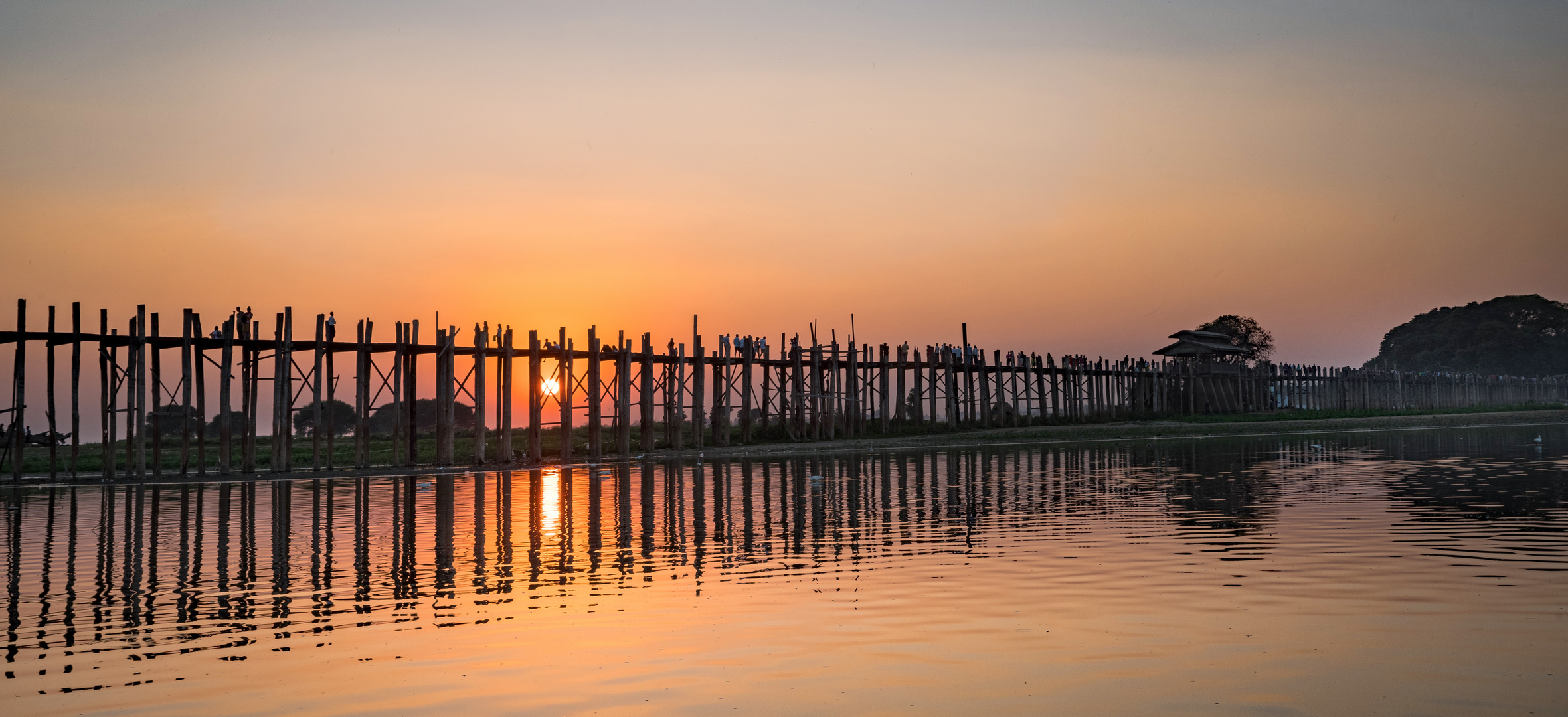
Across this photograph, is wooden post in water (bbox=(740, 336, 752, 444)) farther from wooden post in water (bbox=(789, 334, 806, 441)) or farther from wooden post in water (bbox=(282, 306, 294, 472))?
wooden post in water (bbox=(282, 306, 294, 472))

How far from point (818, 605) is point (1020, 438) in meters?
41.0

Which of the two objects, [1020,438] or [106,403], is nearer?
[106,403]

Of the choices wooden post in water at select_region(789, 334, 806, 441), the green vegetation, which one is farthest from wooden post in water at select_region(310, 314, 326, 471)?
the green vegetation

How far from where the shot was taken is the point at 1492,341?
152875mm

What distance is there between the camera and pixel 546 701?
23.5ft

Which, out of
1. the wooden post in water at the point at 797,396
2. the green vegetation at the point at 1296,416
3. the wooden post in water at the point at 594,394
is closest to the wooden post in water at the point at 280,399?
the wooden post in water at the point at 594,394

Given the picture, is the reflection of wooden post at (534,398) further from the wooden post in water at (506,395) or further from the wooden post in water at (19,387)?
the wooden post in water at (19,387)

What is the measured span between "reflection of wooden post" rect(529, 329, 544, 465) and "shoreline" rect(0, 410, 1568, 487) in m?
0.56

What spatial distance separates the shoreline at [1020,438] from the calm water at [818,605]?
9.10 meters

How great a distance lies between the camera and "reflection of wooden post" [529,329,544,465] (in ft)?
114

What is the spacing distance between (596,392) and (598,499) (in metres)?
14.5

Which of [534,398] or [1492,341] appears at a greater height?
[1492,341]

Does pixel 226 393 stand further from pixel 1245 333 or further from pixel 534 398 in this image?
pixel 1245 333

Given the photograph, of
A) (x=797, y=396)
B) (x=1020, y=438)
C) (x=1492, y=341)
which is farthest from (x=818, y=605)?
(x=1492, y=341)
